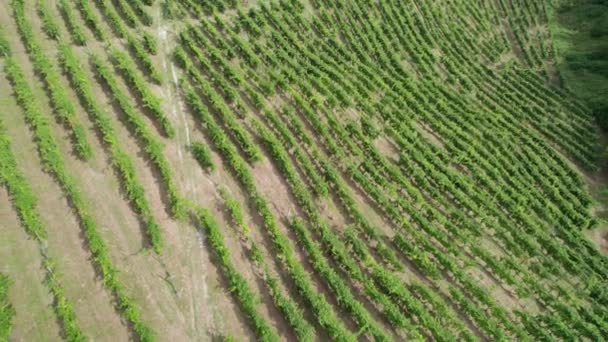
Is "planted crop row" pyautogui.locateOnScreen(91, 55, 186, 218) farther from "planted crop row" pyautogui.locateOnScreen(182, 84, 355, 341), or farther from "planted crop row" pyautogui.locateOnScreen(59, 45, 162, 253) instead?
"planted crop row" pyautogui.locateOnScreen(182, 84, 355, 341)

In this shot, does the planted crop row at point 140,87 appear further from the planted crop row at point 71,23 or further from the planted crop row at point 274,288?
the planted crop row at point 274,288

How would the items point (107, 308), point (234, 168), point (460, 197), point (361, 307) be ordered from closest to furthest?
point (107, 308)
point (361, 307)
point (234, 168)
point (460, 197)

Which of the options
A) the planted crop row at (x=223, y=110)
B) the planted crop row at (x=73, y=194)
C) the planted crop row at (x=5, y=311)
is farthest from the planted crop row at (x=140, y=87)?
the planted crop row at (x=5, y=311)

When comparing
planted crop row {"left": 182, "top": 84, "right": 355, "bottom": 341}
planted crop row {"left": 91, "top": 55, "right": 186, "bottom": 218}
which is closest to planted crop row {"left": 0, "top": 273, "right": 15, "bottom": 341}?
planted crop row {"left": 91, "top": 55, "right": 186, "bottom": 218}

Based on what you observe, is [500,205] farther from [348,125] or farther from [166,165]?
[166,165]

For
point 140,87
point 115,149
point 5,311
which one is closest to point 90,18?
point 140,87

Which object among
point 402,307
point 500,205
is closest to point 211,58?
point 402,307

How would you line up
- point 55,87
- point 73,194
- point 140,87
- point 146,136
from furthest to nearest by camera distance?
point 140,87, point 55,87, point 146,136, point 73,194

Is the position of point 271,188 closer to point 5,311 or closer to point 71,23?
point 5,311
